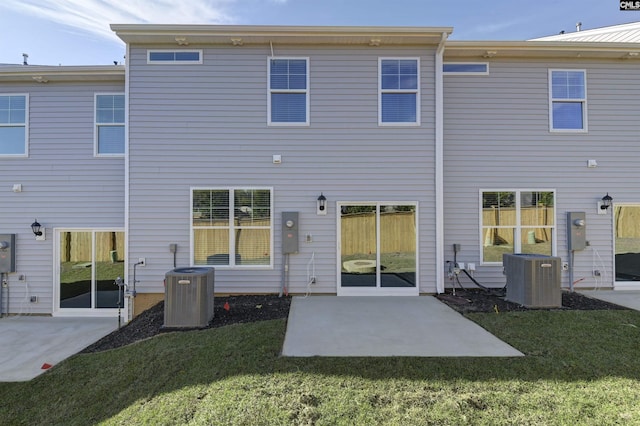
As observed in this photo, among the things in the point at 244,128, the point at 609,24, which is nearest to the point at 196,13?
the point at 244,128

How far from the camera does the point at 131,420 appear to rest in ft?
9.01

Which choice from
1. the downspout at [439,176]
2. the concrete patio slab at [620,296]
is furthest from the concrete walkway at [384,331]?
the concrete patio slab at [620,296]

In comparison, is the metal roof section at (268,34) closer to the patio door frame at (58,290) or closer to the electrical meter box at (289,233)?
the electrical meter box at (289,233)

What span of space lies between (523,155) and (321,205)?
4817 millimetres

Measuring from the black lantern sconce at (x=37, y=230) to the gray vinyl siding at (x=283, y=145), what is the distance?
2672 mm

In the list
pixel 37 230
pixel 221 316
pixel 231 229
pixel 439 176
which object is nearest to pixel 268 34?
pixel 231 229

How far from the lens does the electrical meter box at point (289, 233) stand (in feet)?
20.6

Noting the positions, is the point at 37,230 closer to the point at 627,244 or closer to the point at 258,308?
the point at 258,308

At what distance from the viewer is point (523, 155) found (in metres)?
6.80

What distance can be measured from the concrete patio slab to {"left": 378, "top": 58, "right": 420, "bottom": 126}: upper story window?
17.3ft

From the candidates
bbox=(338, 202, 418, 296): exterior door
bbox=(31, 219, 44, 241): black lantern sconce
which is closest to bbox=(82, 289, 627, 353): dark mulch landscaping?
bbox=(338, 202, 418, 296): exterior door

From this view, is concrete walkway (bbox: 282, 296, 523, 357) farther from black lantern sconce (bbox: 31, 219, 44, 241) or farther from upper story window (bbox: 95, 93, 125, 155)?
black lantern sconce (bbox: 31, 219, 44, 241)

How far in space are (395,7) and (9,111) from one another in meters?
9.96

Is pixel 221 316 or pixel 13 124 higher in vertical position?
pixel 13 124
